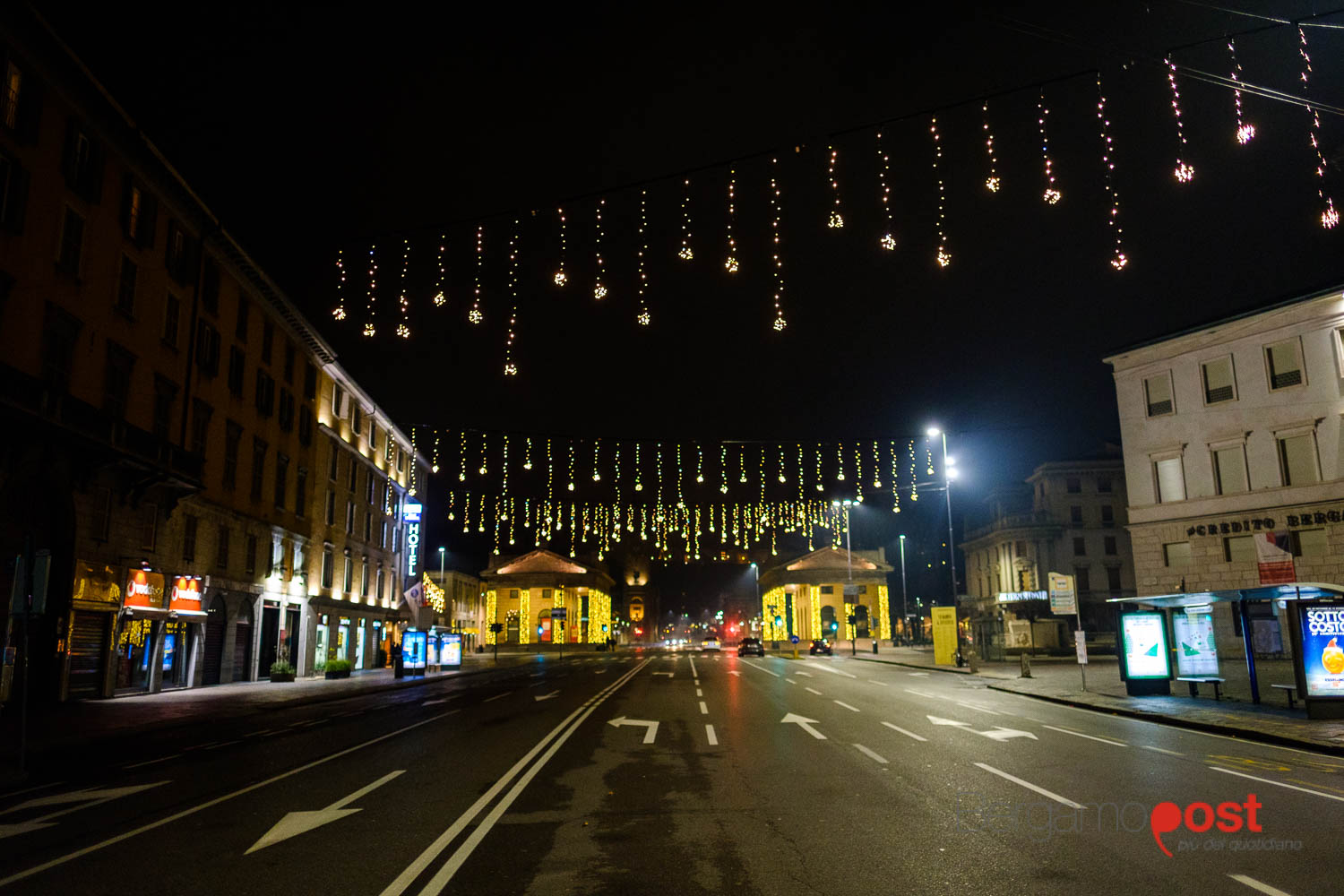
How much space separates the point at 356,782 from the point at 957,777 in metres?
7.55

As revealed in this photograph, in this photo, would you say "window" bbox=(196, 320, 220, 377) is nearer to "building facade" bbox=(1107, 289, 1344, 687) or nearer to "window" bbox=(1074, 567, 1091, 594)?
"building facade" bbox=(1107, 289, 1344, 687)

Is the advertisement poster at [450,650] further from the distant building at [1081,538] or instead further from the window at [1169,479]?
the distant building at [1081,538]

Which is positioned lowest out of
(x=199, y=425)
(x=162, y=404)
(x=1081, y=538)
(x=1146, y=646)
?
(x=1146, y=646)

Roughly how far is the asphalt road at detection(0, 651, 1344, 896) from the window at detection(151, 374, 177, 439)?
14.5 metres

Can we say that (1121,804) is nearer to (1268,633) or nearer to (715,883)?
(715,883)

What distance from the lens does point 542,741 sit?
14547 mm

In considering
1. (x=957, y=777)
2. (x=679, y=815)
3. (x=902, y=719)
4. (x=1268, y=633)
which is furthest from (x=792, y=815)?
(x=1268, y=633)

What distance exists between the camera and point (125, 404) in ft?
85.9

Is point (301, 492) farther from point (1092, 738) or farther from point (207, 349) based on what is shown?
point (1092, 738)

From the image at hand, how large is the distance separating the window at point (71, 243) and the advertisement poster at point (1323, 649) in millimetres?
31215

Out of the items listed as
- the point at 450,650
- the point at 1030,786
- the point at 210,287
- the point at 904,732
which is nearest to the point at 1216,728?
the point at 904,732

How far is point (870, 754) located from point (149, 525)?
2497 cm

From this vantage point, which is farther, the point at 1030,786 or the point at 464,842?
the point at 1030,786

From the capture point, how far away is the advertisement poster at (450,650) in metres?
49.0
